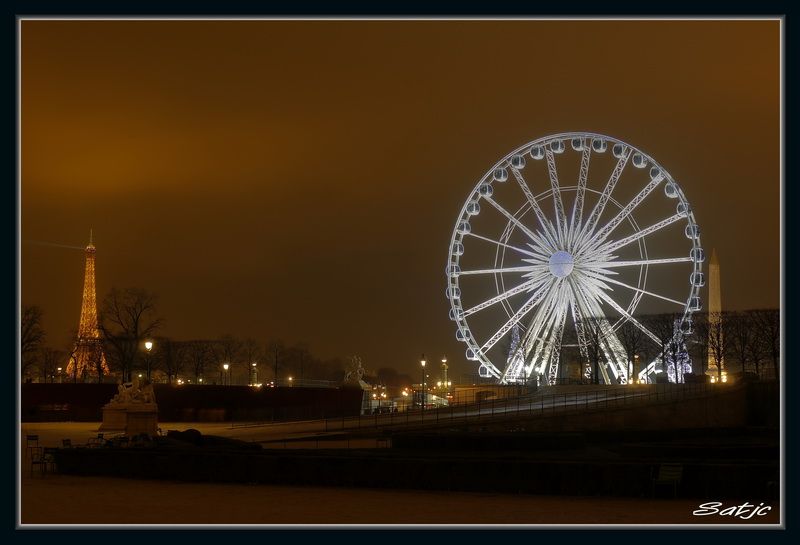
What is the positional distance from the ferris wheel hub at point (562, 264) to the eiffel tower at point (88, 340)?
32.5 meters

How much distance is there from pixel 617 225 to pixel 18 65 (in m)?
42.2

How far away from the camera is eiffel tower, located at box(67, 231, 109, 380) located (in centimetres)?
8631

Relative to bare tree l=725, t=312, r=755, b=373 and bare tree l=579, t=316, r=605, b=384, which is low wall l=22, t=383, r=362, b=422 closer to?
bare tree l=579, t=316, r=605, b=384

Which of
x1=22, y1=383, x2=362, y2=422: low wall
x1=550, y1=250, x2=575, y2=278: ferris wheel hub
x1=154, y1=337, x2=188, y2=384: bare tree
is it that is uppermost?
x1=550, y1=250, x2=575, y2=278: ferris wheel hub

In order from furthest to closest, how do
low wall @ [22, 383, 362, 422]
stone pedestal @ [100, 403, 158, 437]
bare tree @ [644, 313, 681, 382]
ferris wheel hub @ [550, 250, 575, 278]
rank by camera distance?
1. low wall @ [22, 383, 362, 422]
2. bare tree @ [644, 313, 681, 382]
3. ferris wheel hub @ [550, 250, 575, 278]
4. stone pedestal @ [100, 403, 158, 437]

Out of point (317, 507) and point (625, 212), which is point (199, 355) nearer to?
point (625, 212)

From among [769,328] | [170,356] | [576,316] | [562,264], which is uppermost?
[562,264]

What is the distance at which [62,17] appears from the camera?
14.5m

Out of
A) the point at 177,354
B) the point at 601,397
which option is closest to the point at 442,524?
the point at 601,397

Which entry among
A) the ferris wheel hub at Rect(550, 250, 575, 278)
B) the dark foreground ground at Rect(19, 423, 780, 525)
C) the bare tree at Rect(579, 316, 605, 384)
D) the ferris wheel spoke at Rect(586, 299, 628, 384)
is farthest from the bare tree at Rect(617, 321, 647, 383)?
the dark foreground ground at Rect(19, 423, 780, 525)

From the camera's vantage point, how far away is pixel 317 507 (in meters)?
19.5

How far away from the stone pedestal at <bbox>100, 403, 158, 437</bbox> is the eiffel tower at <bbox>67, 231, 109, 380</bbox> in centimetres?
3086
